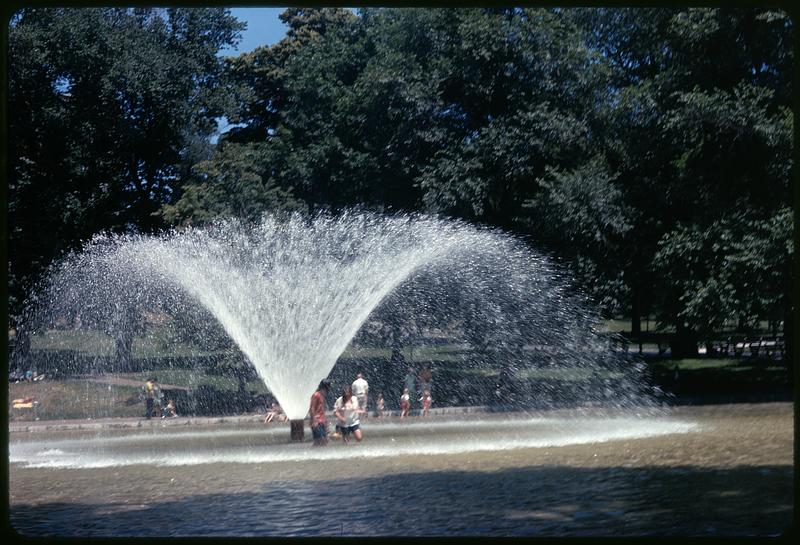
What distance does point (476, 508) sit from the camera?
1252cm

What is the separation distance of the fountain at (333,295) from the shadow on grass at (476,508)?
277 inches

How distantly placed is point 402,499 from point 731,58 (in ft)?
70.0

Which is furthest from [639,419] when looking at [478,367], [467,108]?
[478,367]

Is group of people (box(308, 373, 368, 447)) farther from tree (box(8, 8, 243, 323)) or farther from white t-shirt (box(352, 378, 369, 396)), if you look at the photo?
tree (box(8, 8, 243, 323))

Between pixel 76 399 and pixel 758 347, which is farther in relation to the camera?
pixel 758 347

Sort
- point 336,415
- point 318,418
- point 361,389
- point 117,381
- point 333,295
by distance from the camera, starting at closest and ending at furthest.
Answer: point 318,418 → point 336,415 → point 333,295 → point 361,389 → point 117,381

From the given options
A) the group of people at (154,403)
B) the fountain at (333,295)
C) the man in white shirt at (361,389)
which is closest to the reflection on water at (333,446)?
the man in white shirt at (361,389)

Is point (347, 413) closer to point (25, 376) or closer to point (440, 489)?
point (440, 489)

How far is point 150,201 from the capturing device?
42469mm

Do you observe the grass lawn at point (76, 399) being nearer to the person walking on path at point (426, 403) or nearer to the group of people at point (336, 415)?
the person walking on path at point (426, 403)

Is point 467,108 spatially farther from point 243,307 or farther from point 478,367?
point 243,307

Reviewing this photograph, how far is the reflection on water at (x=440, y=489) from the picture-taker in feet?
37.7

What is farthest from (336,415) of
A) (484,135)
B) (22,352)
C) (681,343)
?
(681,343)

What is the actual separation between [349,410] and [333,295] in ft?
14.2
